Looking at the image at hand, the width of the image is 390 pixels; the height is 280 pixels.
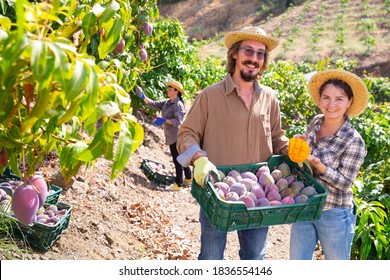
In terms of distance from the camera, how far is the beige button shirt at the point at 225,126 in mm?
2514

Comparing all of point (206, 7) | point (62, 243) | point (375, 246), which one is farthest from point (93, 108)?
point (206, 7)

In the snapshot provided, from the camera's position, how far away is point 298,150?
94.1 inches

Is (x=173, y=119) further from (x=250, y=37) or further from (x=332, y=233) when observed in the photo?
(x=332, y=233)

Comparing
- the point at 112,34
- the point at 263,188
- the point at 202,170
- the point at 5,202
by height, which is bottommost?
the point at 5,202

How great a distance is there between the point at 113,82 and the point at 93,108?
0.51 ft

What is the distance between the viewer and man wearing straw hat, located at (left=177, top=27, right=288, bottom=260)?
8.21ft

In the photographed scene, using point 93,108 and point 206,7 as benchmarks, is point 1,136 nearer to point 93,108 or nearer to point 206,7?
point 93,108

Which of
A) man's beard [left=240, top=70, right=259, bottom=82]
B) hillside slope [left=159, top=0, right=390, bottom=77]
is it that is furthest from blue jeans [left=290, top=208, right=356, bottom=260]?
hillside slope [left=159, top=0, right=390, bottom=77]

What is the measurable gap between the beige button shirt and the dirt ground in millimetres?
954

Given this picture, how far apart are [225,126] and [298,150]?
0.37 meters

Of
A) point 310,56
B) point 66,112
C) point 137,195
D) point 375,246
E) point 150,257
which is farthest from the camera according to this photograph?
point 310,56

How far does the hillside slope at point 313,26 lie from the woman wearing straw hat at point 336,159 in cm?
905

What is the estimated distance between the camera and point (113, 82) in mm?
1299

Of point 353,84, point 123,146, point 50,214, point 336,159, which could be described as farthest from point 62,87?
point 50,214
